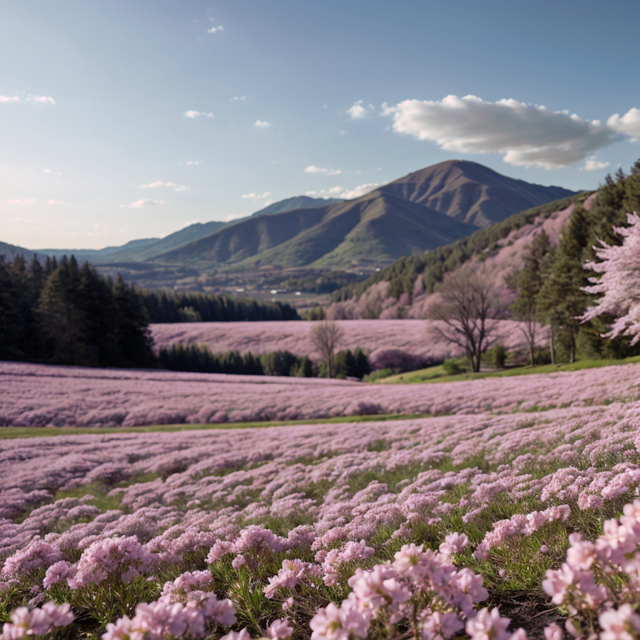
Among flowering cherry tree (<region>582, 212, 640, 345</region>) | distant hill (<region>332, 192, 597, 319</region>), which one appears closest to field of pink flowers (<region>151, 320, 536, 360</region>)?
distant hill (<region>332, 192, 597, 319</region>)

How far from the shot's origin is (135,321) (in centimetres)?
6134

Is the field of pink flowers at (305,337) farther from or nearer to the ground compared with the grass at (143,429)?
farther from the ground

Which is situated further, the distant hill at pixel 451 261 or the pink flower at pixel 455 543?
the distant hill at pixel 451 261

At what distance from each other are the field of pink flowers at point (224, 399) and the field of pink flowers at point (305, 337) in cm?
3037

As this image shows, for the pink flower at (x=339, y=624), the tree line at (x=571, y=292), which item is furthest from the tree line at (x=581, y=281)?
the pink flower at (x=339, y=624)

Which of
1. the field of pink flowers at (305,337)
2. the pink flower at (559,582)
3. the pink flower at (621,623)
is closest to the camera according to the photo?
the pink flower at (621,623)

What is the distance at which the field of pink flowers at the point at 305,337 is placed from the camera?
61031 millimetres

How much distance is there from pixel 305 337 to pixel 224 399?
1573 inches

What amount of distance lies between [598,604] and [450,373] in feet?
162

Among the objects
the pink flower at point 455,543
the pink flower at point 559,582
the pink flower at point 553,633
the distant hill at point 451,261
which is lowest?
the pink flower at point 553,633

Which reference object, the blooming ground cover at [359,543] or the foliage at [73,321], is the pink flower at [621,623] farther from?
the foliage at [73,321]

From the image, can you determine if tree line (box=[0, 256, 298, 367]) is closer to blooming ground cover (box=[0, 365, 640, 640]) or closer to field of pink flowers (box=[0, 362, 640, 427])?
field of pink flowers (box=[0, 362, 640, 427])

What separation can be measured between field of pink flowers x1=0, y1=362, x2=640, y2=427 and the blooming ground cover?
25.7ft

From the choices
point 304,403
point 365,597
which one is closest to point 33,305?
point 304,403
